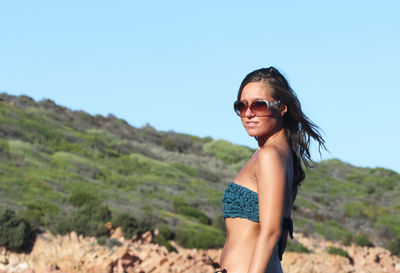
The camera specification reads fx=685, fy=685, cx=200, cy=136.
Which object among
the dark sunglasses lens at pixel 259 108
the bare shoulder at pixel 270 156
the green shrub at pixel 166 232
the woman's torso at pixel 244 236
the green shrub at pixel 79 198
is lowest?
the green shrub at pixel 166 232

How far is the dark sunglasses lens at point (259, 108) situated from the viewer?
9.87 ft

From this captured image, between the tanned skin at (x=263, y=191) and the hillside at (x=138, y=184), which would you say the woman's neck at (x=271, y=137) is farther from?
the hillside at (x=138, y=184)

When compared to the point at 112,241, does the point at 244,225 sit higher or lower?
higher

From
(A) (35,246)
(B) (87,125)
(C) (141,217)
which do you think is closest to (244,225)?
(A) (35,246)

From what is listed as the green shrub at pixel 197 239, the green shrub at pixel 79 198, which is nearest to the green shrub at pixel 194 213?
the green shrub at pixel 197 239

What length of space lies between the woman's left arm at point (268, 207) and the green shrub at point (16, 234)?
556 inches

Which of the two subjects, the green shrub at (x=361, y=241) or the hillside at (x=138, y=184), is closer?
the hillside at (x=138, y=184)

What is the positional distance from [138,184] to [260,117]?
2911cm

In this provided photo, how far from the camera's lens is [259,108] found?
9.89 feet

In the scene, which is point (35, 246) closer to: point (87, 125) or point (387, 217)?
point (387, 217)

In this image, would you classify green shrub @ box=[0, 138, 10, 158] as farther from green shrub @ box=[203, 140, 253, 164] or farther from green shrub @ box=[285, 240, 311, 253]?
green shrub @ box=[203, 140, 253, 164]

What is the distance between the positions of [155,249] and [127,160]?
25108 mm

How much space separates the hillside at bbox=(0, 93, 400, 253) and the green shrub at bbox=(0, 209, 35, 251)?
77 centimetres

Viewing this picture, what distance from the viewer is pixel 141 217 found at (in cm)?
1923
